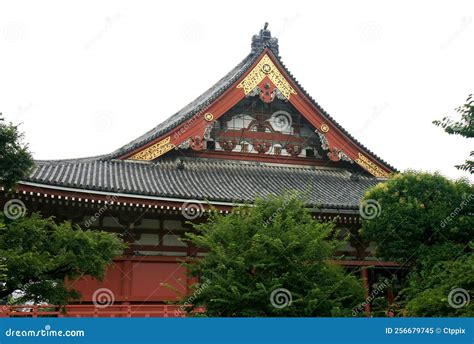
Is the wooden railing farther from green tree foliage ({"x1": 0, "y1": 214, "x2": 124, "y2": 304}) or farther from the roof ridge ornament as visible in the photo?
the roof ridge ornament

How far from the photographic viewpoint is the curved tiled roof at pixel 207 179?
16.4 meters

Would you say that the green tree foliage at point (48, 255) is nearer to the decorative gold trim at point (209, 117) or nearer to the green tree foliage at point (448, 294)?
the green tree foliage at point (448, 294)

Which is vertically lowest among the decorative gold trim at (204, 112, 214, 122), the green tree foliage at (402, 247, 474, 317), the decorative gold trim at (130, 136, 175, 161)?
the green tree foliage at (402, 247, 474, 317)

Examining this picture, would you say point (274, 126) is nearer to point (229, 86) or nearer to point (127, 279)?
point (229, 86)

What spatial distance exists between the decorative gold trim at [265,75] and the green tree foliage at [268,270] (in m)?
10.7

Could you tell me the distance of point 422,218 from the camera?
1504 cm

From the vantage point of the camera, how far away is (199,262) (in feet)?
40.3

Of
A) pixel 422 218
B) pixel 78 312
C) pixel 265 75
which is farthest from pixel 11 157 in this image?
pixel 265 75

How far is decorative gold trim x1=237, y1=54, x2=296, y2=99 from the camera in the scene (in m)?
22.3

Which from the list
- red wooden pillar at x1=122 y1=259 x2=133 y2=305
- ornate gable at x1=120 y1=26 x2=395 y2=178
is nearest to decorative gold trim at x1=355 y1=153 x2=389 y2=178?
ornate gable at x1=120 y1=26 x2=395 y2=178

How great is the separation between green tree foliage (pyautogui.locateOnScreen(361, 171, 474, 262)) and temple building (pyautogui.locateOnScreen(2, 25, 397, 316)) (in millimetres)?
1453

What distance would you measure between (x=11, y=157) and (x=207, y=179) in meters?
8.85

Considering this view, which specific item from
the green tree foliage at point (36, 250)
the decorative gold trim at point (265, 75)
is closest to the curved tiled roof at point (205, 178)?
the decorative gold trim at point (265, 75)
